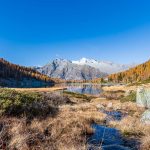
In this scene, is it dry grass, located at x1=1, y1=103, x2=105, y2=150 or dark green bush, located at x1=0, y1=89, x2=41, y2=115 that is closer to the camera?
dry grass, located at x1=1, y1=103, x2=105, y2=150

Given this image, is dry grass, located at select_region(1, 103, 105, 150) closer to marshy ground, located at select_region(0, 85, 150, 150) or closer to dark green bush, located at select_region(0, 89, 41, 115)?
marshy ground, located at select_region(0, 85, 150, 150)

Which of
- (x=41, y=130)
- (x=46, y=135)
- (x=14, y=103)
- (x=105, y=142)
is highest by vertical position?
(x=14, y=103)

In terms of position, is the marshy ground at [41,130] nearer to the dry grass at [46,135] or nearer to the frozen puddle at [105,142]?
the dry grass at [46,135]

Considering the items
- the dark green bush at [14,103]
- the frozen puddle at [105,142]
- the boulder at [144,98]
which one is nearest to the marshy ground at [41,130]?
the dark green bush at [14,103]

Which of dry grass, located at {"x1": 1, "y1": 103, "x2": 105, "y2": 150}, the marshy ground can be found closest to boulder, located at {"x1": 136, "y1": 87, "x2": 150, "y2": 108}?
the marshy ground

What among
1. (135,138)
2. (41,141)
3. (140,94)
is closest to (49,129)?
(41,141)

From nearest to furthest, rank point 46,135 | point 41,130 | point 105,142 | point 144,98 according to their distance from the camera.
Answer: point 46,135
point 41,130
point 105,142
point 144,98

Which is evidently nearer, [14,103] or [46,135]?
[46,135]

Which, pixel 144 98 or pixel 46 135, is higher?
pixel 144 98

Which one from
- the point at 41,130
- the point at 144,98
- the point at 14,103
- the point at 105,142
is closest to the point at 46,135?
the point at 41,130

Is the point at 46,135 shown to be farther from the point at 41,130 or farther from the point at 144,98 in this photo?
the point at 144,98

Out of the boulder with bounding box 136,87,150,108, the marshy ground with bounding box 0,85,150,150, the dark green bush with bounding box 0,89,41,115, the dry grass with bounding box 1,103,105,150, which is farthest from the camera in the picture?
the boulder with bounding box 136,87,150,108

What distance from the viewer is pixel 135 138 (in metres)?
13.4

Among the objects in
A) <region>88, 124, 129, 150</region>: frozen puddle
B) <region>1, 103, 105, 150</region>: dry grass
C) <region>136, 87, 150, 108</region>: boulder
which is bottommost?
<region>88, 124, 129, 150</region>: frozen puddle
